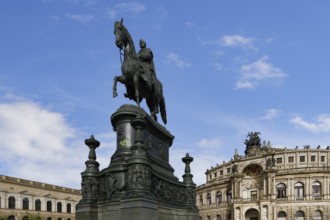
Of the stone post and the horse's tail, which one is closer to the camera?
the stone post

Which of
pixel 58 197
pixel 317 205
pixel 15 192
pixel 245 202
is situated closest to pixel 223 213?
pixel 245 202

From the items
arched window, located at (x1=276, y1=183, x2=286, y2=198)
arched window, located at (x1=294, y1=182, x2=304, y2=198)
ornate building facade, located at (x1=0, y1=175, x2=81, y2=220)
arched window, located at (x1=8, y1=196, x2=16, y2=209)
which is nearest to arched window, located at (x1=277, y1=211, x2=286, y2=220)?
arched window, located at (x1=276, y1=183, x2=286, y2=198)

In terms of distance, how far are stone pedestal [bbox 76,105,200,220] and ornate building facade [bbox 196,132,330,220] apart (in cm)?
6897

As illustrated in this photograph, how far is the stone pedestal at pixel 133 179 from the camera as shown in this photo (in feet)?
32.7

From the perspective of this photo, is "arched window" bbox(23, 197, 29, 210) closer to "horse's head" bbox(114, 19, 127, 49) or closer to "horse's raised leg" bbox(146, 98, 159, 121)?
"horse's raised leg" bbox(146, 98, 159, 121)

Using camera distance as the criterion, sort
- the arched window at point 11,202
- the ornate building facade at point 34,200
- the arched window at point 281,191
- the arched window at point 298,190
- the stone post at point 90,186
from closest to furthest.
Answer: the stone post at point 90,186
the ornate building facade at point 34,200
the arched window at point 11,202
the arched window at point 298,190
the arched window at point 281,191

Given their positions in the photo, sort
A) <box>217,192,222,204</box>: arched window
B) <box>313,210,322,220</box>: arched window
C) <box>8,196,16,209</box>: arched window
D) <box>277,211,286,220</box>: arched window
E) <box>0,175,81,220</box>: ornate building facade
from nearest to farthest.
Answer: <box>0,175,81,220</box>: ornate building facade < <box>8,196,16,209</box>: arched window < <box>313,210,322,220</box>: arched window < <box>277,211,286,220</box>: arched window < <box>217,192,222,204</box>: arched window

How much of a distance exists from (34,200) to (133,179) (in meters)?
65.7

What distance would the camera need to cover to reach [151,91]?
42.9ft

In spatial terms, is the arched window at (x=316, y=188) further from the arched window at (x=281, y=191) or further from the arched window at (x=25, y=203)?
the arched window at (x=25, y=203)

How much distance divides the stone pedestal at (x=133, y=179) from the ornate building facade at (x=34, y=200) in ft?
182

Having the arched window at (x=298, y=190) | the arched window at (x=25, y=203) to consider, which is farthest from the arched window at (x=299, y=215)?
the arched window at (x=25, y=203)

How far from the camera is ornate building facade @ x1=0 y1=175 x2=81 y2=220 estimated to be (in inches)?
2576

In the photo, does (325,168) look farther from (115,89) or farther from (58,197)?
(115,89)
